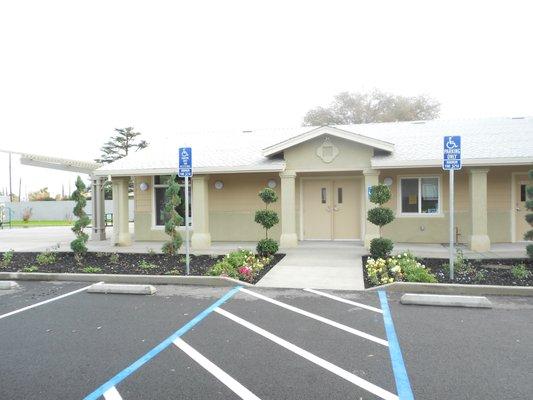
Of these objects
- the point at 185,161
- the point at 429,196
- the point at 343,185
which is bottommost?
the point at 429,196

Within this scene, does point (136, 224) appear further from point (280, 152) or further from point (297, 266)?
point (297, 266)

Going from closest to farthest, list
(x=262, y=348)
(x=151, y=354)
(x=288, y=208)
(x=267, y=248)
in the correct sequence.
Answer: (x=151, y=354) → (x=262, y=348) → (x=267, y=248) → (x=288, y=208)

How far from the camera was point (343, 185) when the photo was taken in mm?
14648

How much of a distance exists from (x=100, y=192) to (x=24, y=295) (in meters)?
9.32

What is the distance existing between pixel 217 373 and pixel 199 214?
9803mm

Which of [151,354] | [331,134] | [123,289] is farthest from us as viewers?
[331,134]

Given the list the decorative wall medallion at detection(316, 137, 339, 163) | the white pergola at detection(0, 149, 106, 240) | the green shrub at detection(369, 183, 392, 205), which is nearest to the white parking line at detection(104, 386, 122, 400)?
the green shrub at detection(369, 183, 392, 205)

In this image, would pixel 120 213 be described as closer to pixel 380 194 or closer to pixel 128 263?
pixel 128 263

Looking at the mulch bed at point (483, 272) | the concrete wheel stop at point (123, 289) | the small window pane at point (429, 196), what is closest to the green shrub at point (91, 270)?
the concrete wheel stop at point (123, 289)

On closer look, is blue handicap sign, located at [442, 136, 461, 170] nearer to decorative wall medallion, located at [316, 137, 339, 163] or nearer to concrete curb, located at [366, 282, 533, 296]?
concrete curb, located at [366, 282, 533, 296]

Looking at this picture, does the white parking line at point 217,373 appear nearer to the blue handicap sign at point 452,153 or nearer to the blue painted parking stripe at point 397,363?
the blue painted parking stripe at point 397,363

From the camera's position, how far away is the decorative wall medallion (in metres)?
13.1

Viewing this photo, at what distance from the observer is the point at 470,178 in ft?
40.9

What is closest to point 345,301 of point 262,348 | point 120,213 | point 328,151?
point 262,348
